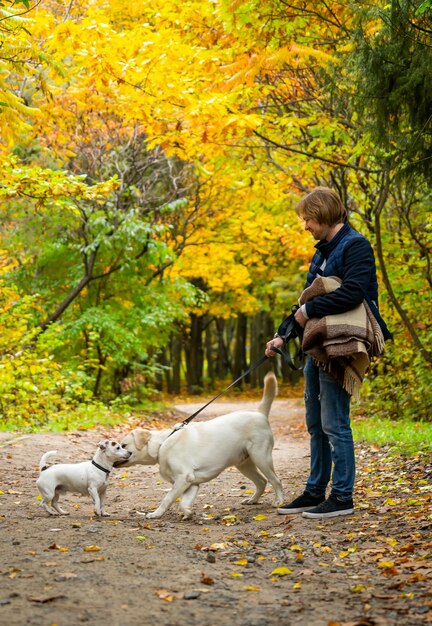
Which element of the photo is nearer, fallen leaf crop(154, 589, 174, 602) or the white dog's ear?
fallen leaf crop(154, 589, 174, 602)

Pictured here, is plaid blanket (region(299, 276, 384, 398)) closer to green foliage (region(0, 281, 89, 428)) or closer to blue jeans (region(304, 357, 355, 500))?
blue jeans (region(304, 357, 355, 500))

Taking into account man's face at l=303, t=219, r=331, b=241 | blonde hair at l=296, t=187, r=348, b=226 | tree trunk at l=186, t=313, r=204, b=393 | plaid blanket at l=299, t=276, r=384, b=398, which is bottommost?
tree trunk at l=186, t=313, r=204, b=393

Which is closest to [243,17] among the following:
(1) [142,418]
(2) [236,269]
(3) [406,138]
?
(3) [406,138]

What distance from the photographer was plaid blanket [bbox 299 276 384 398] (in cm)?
559

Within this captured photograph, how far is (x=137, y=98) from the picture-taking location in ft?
37.8

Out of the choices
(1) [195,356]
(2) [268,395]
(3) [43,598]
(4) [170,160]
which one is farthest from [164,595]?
(1) [195,356]

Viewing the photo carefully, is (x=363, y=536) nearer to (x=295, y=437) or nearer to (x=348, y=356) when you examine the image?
(x=348, y=356)

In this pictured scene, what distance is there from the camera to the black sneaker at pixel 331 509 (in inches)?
227

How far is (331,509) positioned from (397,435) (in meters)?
5.04

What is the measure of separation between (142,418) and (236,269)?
11912 millimetres

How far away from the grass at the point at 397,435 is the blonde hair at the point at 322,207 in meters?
4.04

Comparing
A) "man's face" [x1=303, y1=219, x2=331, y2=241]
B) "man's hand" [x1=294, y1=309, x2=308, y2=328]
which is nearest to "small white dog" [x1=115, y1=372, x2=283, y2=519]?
"man's hand" [x1=294, y1=309, x2=308, y2=328]

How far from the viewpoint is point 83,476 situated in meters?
6.02

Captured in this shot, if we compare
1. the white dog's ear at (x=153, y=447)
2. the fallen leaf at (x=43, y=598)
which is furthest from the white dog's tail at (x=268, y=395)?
the fallen leaf at (x=43, y=598)
